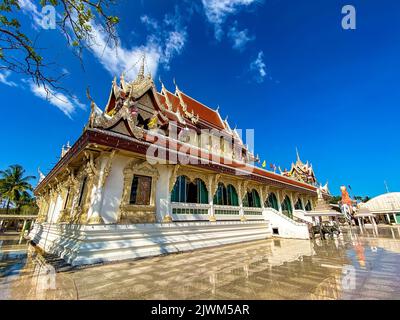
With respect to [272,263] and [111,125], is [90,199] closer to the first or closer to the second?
[111,125]

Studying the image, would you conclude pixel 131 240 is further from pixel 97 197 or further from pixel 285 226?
pixel 285 226

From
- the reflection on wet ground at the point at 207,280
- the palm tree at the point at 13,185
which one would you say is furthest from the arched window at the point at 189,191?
the palm tree at the point at 13,185

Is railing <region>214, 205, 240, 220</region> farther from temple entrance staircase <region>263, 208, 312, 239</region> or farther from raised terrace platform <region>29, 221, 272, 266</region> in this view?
temple entrance staircase <region>263, 208, 312, 239</region>

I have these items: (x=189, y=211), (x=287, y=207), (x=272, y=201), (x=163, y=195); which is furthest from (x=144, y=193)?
(x=287, y=207)

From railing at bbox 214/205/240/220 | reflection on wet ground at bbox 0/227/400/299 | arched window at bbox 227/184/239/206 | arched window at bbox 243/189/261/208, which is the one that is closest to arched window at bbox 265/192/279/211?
arched window at bbox 243/189/261/208

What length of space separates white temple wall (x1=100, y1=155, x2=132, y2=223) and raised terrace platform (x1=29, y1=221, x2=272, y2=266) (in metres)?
0.54

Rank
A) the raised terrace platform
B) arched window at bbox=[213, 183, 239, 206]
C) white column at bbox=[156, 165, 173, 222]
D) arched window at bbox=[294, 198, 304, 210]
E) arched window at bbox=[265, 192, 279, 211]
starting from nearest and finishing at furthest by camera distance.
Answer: the raised terrace platform, white column at bbox=[156, 165, 173, 222], arched window at bbox=[213, 183, 239, 206], arched window at bbox=[265, 192, 279, 211], arched window at bbox=[294, 198, 304, 210]

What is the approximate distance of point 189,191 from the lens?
31.3 ft

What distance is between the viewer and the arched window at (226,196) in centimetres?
1080

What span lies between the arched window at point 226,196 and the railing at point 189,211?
42.8 inches

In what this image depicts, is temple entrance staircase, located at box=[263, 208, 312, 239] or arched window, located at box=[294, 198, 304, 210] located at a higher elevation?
arched window, located at box=[294, 198, 304, 210]

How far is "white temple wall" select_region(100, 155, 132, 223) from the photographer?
6.58 meters

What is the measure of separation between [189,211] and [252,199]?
582cm

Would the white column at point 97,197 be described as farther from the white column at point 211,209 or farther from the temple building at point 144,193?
the white column at point 211,209
